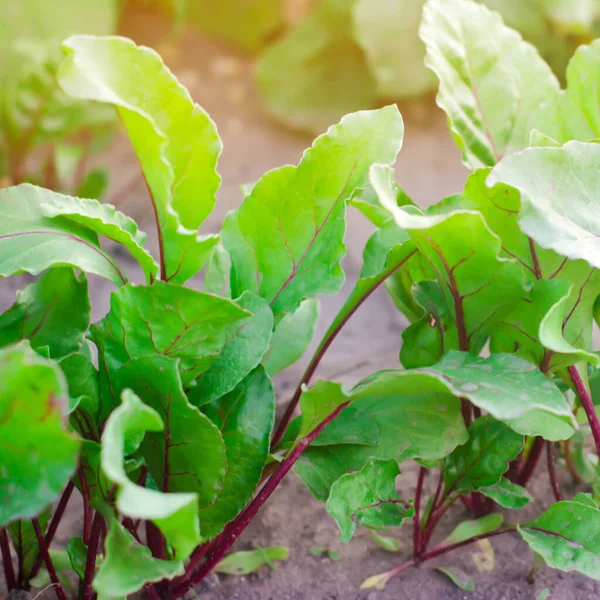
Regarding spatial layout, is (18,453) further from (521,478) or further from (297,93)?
(297,93)

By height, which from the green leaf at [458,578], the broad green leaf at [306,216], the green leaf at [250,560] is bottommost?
the green leaf at [458,578]

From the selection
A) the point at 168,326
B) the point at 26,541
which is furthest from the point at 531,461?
the point at 26,541

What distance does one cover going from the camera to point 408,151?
234cm

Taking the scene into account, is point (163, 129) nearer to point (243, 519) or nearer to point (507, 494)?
point (243, 519)

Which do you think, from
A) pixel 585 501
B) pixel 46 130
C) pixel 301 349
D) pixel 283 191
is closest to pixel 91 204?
pixel 283 191

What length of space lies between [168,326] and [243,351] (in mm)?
89

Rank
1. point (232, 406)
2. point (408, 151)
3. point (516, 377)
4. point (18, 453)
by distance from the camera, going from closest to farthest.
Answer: point (18, 453) < point (516, 377) < point (232, 406) < point (408, 151)

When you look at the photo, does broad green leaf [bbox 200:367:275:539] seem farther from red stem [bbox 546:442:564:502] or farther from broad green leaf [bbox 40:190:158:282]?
red stem [bbox 546:442:564:502]

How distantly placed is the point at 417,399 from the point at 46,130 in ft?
4.81

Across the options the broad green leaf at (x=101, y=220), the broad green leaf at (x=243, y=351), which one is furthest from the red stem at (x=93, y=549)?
the broad green leaf at (x=101, y=220)

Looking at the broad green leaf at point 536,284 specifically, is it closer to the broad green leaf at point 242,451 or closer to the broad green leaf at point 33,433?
the broad green leaf at point 242,451

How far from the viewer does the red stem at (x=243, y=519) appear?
837 mm

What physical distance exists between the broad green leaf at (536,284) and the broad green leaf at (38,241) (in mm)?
408

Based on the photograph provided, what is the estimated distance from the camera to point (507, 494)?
37.8 inches
